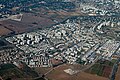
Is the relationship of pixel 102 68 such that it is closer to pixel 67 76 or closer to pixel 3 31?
pixel 67 76

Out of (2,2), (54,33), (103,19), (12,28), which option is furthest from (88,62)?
(2,2)

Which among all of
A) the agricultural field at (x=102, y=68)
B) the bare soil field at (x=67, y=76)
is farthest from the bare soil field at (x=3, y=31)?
the agricultural field at (x=102, y=68)

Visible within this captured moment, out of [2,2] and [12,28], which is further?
[2,2]

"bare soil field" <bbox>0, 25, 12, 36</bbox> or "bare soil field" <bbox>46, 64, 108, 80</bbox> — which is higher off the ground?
"bare soil field" <bbox>0, 25, 12, 36</bbox>

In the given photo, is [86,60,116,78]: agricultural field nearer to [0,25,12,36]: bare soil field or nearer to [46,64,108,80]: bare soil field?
[46,64,108,80]: bare soil field

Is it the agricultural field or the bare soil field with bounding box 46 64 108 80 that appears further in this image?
the agricultural field

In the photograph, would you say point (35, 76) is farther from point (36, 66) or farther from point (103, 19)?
point (103, 19)

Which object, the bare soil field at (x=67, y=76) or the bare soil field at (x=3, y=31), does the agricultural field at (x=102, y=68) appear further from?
the bare soil field at (x=3, y=31)

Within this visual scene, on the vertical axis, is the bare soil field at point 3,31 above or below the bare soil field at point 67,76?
above

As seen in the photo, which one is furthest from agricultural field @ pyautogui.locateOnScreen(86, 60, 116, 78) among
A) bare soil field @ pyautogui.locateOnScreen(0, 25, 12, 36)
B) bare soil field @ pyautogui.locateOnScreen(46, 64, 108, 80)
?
bare soil field @ pyautogui.locateOnScreen(0, 25, 12, 36)

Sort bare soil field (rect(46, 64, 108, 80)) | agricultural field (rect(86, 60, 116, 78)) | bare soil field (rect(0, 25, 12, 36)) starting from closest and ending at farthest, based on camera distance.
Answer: bare soil field (rect(46, 64, 108, 80)) < agricultural field (rect(86, 60, 116, 78)) < bare soil field (rect(0, 25, 12, 36))

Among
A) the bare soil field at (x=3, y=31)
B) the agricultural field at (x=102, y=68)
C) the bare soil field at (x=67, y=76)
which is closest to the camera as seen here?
the bare soil field at (x=67, y=76)
